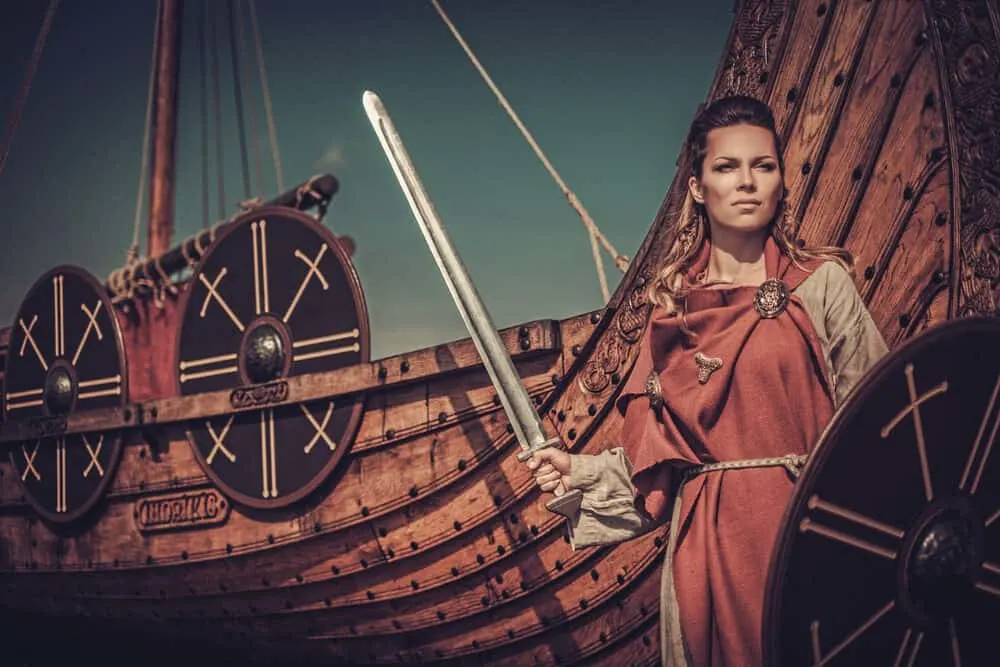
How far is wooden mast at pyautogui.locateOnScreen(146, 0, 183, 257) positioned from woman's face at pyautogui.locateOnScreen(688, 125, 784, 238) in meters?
4.37

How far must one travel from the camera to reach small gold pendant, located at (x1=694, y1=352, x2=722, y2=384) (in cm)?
146

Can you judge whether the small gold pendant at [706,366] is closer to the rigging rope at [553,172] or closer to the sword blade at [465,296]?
the sword blade at [465,296]

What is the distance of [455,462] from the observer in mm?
2598

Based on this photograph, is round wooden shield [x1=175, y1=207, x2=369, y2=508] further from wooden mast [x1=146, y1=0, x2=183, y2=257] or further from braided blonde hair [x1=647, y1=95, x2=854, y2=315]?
wooden mast [x1=146, y1=0, x2=183, y2=257]

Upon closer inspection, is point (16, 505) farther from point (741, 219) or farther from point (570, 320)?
point (741, 219)

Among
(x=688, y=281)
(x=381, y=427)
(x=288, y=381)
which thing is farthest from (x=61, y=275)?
(x=688, y=281)

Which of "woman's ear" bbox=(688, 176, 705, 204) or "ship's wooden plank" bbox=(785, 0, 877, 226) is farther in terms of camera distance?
"ship's wooden plank" bbox=(785, 0, 877, 226)

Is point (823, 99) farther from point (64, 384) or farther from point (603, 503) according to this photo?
point (64, 384)

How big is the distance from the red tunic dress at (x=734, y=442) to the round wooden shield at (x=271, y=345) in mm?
1513

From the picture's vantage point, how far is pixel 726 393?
1.46 m

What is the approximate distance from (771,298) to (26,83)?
457 centimetres

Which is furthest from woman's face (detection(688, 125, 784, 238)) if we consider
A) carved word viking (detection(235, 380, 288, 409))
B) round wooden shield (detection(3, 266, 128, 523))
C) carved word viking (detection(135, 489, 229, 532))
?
round wooden shield (detection(3, 266, 128, 523))

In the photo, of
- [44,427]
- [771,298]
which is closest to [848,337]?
[771,298]

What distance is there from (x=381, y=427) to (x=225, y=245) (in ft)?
3.26
